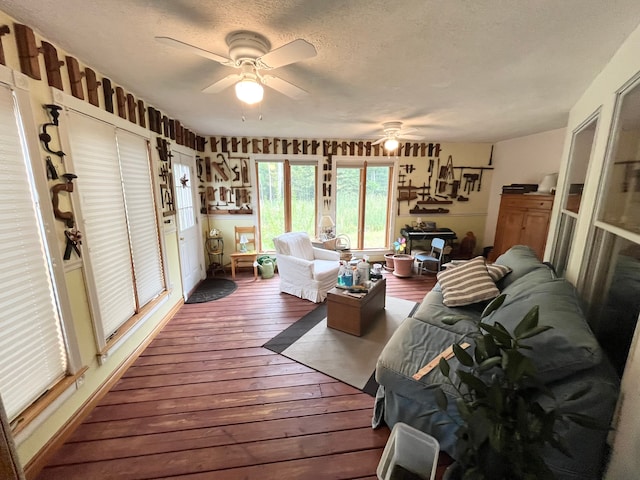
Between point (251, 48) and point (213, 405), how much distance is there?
2283 millimetres

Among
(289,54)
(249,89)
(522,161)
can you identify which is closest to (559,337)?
(289,54)

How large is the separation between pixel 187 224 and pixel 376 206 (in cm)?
321

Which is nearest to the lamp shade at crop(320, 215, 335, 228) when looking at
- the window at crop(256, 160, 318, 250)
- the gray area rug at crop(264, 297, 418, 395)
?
the window at crop(256, 160, 318, 250)

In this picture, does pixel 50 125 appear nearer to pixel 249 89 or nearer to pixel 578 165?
pixel 249 89

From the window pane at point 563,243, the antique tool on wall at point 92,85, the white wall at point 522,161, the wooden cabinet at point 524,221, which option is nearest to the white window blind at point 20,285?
the antique tool on wall at point 92,85

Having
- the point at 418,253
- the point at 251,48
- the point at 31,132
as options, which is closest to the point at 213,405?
the point at 31,132

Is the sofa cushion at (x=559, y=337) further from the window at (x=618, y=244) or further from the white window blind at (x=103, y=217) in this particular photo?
the white window blind at (x=103, y=217)

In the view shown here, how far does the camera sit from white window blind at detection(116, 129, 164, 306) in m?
2.36

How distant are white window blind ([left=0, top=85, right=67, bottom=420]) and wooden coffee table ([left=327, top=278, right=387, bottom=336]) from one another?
6.88 feet

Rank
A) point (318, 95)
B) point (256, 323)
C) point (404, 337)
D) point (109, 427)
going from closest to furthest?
point (109, 427) → point (404, 337) → point (318, 95) → point (256, 323)

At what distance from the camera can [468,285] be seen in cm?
234

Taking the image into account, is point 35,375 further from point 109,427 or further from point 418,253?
point 418,253

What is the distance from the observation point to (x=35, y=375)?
1487 mm

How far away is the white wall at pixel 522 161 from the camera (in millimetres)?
3773
